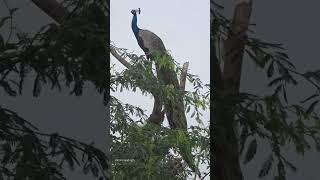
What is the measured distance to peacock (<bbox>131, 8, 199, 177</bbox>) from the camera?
1727mm

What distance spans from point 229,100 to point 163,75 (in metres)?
0.27

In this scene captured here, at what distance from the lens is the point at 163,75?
1774mm

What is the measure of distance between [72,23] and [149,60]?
0.32 meters

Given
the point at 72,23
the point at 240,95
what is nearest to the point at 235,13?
the point at 240,95

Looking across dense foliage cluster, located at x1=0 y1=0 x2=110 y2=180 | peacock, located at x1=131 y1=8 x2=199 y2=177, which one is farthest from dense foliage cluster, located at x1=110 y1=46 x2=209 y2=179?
dense foliage cluster, located at x1=0 y1=0 x2=110 y2=180

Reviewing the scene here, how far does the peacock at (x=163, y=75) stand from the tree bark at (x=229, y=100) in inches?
4.4

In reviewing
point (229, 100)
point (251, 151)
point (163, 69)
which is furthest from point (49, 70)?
point (251, 151)

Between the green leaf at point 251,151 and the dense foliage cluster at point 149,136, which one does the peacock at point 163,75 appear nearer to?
the dense foliage cluster at point 149,136

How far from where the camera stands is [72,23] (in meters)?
1.61

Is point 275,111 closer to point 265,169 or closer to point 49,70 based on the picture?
point 265,169

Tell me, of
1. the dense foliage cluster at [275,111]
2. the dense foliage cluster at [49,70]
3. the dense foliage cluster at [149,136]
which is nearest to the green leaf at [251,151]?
the dense foliage cluster at [275,111]

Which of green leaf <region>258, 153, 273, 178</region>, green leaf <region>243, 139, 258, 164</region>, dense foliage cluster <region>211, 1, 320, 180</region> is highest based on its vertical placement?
dense foliage cluster <region>211, 1, 320, 180</region>

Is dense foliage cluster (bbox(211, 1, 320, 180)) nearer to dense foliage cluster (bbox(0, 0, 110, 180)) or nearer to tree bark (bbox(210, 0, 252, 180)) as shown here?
tree bark (bbox(210, 0, 252, 180))

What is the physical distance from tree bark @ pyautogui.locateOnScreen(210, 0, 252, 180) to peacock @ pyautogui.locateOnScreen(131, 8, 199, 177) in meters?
0.11
